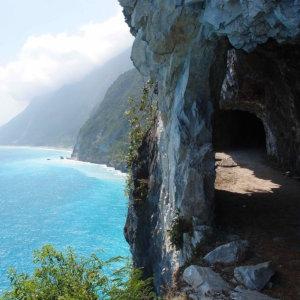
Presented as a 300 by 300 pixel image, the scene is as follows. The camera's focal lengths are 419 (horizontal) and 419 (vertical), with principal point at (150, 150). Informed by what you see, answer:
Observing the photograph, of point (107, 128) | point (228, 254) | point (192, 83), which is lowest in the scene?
point (228, 254)

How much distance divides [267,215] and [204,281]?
6.30m

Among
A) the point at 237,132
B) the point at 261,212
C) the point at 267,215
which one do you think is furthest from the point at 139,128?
the point at 237,132

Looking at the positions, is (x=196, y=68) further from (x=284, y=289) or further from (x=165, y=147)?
(x=284, y=289)

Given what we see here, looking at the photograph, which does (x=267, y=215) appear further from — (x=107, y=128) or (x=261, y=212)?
(x=107, y=128)

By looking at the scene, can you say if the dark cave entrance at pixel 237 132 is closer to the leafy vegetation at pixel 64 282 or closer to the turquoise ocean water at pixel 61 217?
the turquoise ocean water at pixel 61 217

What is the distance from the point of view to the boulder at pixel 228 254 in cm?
1368

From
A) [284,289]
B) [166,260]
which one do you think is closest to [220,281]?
[284,289]

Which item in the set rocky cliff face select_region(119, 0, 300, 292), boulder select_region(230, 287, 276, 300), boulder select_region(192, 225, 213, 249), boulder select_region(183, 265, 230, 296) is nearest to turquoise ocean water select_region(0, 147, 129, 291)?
rocky cliff face select_region(119, 0, 300, 292)

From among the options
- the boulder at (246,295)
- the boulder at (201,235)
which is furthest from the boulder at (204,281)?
the boulder at (201,235)

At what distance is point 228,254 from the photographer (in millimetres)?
13914

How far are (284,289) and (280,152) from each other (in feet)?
63.3

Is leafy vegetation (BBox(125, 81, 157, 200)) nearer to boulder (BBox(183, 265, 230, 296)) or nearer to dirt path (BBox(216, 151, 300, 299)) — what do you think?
dirt path (BBox(216, 151, 300, 299))

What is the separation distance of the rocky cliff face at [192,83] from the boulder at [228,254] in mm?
1562

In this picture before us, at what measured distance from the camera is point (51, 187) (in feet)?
368
